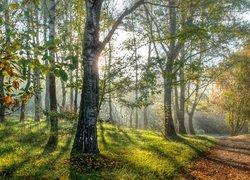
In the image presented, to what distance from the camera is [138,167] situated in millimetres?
8742

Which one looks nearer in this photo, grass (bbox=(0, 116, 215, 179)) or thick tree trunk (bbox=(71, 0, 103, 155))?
grass (bbox=(0, 116, 215, 179))

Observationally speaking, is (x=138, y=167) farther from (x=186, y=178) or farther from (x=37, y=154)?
(x=37, y=154)

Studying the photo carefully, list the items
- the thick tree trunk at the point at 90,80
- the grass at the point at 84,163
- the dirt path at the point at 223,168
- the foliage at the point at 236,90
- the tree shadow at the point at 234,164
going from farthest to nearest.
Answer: the foliage at the point at 236,90, the tree shadow at the point at 234,164, the dirt path at the point at 223,168, the thick tree trunk at the point at 90,80, the grass at the point at 84,163

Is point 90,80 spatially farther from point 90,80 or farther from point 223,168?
point 223,168

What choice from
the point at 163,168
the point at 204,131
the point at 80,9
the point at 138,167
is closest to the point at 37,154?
the point at 138,167

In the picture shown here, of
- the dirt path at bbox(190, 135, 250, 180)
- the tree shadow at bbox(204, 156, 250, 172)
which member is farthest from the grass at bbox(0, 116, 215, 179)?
the tree shadow at bbox(204, 156, 250, 172)

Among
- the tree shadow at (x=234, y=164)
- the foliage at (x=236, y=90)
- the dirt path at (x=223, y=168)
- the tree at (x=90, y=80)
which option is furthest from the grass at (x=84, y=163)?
the foliage at (x=236, y=90)

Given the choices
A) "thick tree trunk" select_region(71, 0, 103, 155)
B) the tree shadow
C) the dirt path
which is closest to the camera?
"thick tree trunk" select_region(71, 0, 103, 155)

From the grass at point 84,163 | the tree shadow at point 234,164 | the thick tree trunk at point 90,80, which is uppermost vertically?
the thick tree trunk at point 90,80

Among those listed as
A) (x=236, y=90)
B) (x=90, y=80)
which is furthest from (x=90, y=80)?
(x=236, y=90)

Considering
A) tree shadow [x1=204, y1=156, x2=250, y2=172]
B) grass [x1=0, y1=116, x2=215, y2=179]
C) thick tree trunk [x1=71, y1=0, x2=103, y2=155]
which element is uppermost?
thick tree trunk [x1=71, y1=0, x2=103, y2=155]

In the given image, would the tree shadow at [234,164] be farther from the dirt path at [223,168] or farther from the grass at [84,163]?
the grass at [84,163]

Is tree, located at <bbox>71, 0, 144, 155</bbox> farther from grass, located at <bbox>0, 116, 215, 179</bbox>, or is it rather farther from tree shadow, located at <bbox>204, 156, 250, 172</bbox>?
tree shadow, located at <bbox>204, 156, 250, 172</bbox>

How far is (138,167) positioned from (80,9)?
32.1 ft
